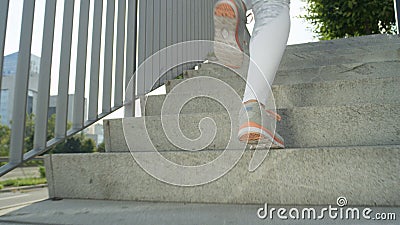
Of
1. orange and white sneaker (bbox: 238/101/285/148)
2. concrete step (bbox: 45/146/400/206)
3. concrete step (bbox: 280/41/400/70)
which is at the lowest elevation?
concrete step (bbox: 45/146/400/206)

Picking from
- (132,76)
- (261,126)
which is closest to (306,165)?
(261,126)

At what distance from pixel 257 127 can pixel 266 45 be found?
245mm

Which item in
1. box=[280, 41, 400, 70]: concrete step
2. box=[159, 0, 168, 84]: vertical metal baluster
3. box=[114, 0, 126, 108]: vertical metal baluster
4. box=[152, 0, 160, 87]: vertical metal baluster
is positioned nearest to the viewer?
box=[114, 0, 126, 108]: vertical metal baluster

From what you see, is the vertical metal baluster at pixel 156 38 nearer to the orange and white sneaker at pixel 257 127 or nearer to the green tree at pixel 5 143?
the green tree at pixel 5 143

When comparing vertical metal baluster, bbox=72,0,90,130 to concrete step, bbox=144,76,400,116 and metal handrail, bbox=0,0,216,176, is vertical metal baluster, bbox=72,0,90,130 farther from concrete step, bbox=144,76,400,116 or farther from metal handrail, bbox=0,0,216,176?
concrete step, bbox=144,76,400,116

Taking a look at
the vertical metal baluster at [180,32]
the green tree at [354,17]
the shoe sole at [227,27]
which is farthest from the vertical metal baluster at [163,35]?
the green tree at [354,17]

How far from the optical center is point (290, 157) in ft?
2.87

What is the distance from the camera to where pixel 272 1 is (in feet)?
3.20

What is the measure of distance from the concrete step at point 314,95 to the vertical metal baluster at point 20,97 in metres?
0.59

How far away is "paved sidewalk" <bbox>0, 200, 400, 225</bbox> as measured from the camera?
0.73 meters

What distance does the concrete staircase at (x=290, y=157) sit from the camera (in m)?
0.83

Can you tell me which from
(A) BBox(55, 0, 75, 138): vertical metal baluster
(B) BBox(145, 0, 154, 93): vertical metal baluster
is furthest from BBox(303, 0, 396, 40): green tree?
(A) BBox(55, 0, 75, 138): vertical metal baluster

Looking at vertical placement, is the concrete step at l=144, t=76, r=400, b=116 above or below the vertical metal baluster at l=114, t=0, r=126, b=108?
below

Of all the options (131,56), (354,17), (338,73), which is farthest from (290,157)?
(354,17)
